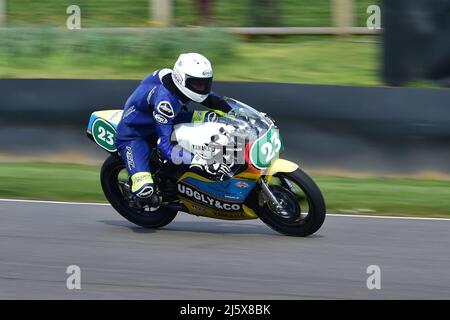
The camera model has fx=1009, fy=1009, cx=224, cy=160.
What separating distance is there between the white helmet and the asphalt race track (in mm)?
1292

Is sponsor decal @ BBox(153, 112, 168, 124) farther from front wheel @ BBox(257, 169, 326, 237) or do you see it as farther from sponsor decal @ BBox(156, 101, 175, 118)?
front wheel @ BBox(257, 169, 326, 237)

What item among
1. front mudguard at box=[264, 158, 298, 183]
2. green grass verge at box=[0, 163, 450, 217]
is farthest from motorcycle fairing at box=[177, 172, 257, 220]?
green grass verge at box=[0, 163, 450, 217]

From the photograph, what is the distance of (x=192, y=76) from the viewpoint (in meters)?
8.53

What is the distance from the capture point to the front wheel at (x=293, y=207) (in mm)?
8297

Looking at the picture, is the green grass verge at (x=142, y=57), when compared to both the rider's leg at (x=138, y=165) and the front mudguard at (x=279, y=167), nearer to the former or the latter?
the rider's leg at (x=138, y=165)

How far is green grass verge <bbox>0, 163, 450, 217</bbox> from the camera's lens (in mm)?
10352

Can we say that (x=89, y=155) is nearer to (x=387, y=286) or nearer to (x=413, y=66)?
(x=413, y=66)

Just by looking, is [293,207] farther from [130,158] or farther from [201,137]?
[130,158]

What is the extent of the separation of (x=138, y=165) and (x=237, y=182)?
904 millimetres

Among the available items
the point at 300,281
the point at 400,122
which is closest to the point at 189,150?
the point at 300,281

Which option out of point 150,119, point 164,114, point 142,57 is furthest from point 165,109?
point 142,57

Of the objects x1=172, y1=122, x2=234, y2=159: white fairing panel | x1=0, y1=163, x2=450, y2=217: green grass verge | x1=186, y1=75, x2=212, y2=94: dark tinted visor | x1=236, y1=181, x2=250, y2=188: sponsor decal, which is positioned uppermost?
x1=186, y1=75, x2=212, y2=94: dark tinted visor

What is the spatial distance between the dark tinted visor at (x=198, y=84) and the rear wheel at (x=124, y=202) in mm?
1141

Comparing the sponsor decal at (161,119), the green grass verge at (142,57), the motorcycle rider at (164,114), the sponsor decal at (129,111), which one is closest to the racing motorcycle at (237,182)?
the motorcycle rider at (164,114)
